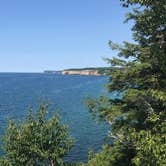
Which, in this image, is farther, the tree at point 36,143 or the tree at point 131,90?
the tree at point 36,143

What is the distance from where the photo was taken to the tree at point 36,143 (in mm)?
32344

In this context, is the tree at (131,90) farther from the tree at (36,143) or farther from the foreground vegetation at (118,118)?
the tree at (36,143)

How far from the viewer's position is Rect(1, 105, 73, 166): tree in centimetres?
3234

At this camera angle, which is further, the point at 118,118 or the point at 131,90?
the point at 118,118

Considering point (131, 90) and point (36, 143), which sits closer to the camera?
point (131, 90)

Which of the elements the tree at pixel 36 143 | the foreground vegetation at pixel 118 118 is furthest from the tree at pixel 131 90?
the tree at pixel 36 143

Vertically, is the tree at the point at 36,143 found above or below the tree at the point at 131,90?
below

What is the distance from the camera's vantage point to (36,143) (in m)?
32.6

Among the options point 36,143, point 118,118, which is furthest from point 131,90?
point 36,143

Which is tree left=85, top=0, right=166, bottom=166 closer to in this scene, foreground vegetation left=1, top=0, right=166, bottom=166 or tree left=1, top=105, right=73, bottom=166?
foreground vegetation left=1, top=0, right=166, bottom=166

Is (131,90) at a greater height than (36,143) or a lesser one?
greater

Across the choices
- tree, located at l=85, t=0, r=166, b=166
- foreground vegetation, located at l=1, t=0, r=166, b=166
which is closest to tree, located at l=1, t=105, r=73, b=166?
foreground vegetation, located at l=1, t=0, r=166, b=166

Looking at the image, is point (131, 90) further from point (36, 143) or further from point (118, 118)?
point (36, 143)

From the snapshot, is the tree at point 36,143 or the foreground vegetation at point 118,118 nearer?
the foreground vegetation at point 118,118
